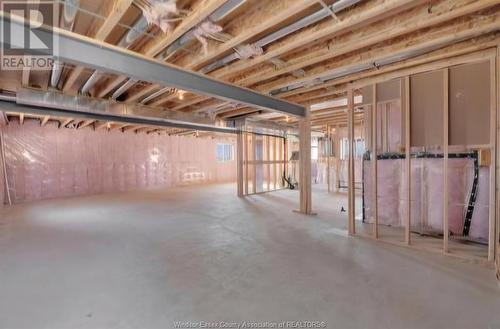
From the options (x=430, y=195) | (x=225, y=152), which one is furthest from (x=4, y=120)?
(x=430, y=195)

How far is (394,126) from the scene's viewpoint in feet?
13.4

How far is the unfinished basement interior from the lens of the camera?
6.15 ft

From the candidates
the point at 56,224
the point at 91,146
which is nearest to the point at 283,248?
the point at 56,224

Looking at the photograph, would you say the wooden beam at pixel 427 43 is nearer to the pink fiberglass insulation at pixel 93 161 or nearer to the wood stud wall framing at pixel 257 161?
the wood stud wall framing at pixel 257 161

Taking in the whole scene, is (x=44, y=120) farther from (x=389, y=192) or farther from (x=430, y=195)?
(x=430, y=195)

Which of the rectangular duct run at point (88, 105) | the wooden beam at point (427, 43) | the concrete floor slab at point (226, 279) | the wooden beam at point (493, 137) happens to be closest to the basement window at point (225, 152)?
the rectangular duct run at point (88, 105)

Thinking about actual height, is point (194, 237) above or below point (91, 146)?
below

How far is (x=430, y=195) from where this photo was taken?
3.75 metres

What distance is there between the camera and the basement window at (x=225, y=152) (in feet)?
38.8

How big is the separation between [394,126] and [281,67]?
231 centimetres

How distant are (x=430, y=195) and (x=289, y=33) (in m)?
3.26

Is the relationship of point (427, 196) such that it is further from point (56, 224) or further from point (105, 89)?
point (56, 224)

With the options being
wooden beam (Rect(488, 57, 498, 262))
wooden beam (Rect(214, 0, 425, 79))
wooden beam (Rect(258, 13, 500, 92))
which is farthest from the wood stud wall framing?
wooden beam (Rect(488, 57, 498, 262))

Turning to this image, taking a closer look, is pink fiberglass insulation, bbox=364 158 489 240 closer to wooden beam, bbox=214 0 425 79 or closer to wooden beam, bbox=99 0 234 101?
wooden beam, bbox=214 0 425 79
